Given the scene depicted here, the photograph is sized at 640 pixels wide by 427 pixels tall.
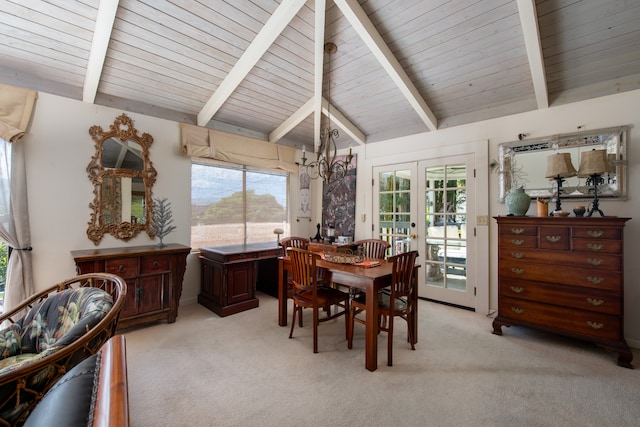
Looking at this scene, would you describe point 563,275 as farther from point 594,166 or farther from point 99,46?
point 99,46

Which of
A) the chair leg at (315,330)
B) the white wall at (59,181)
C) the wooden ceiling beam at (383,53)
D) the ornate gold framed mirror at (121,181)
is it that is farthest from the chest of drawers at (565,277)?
the white wall at (59,181)

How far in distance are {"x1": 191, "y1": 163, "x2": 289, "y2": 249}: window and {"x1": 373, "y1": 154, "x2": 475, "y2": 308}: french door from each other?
6.22 feet

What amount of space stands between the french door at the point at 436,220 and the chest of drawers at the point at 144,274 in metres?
3.04

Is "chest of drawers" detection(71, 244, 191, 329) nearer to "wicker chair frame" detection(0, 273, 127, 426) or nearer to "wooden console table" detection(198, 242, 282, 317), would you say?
"wooden console table" detection(198, 242, 282, 317)

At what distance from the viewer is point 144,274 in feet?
9.68

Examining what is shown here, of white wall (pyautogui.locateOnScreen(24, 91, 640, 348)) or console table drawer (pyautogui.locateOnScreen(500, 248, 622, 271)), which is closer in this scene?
console table drawer (pyautogui.locateOnScreen(500, 248, 622, 271))

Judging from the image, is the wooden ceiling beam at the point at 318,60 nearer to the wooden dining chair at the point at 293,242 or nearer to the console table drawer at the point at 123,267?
the wooden dining chair at the point at 293,242

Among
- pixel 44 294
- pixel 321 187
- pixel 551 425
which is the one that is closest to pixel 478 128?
pixel 321 187

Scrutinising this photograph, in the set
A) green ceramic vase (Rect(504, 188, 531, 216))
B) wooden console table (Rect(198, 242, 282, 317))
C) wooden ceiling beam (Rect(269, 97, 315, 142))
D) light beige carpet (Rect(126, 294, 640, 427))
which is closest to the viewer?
Result: light beige carpet (Rect(126, 294, 640, 427))

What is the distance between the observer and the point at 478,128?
354 centimetres

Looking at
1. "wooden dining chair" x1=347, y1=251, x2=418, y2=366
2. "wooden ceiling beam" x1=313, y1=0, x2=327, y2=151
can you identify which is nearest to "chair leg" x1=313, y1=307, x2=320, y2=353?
"wooden dining chair" x1=347, y1=251, x2=418, y2=366

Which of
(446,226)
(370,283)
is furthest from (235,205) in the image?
(446,226)

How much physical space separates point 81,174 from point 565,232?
496 centimetres

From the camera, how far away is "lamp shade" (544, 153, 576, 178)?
2.64m
